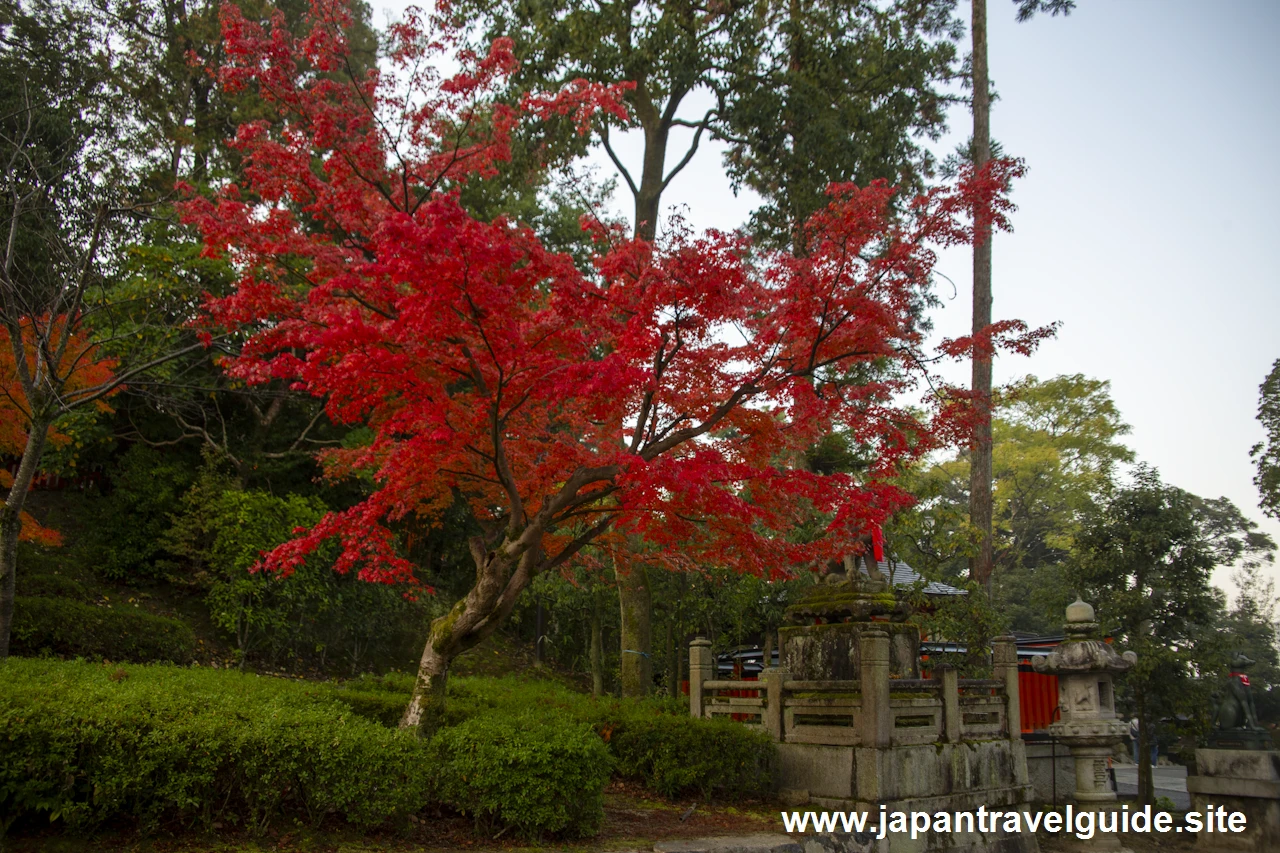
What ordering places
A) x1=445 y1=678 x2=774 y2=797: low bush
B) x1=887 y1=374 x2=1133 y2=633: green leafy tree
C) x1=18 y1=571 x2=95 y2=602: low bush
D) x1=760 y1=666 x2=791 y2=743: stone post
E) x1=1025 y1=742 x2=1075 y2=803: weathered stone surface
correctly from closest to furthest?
1. x1=445 y1=678 x2=774 y2=797: low bush
2. x1=760 y1=666 x2=791 y2=743: stone post
3. x1=18 y1=571 x2=95 y2=602: low bush
4. x1=1025 y1=742 x2=1075 y2=803: weathered stone surface
5. x1=887 y1=374 x2=1133 y2=633: green leafy tree

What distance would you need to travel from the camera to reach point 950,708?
402 inches

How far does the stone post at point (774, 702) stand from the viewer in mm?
10188

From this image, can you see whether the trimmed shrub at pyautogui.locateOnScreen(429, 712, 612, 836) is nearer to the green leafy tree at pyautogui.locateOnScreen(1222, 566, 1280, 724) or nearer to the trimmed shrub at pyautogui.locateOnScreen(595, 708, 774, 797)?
the trimmed shrub at pyautogui.locateOnScreen(595, 708, 774, 797)

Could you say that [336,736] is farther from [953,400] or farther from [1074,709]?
[1074,709]

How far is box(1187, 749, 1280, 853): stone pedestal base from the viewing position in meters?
12.2

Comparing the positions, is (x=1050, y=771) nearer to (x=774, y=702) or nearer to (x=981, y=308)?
(x=774, y=702)

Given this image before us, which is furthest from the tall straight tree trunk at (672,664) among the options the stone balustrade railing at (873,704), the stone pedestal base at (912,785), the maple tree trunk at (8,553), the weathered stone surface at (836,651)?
the maple tree trunk at (8,553)

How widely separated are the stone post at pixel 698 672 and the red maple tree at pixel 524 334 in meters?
2.44

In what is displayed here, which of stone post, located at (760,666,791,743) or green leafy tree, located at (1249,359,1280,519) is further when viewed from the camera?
green leafy tree, located at (1249,359,1280,519)

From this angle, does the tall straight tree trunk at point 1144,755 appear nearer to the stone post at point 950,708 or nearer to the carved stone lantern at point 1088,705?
the carved stone lantern at point 1088,705

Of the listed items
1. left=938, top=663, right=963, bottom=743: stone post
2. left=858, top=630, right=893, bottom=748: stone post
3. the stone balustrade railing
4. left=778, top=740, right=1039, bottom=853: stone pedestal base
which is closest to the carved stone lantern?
the stone balustrade railing

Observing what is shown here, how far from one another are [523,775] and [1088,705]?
858 cm

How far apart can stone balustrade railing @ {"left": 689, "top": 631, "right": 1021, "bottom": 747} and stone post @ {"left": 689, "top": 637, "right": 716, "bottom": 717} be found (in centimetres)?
1

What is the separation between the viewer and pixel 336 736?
621 cm
